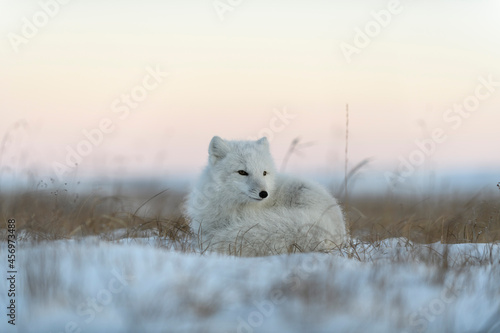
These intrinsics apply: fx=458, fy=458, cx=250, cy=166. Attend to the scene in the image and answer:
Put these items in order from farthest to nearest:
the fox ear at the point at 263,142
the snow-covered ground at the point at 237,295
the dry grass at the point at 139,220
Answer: the fox ear at the point at 263,142 → the dry grass at the point at 139,220 → the snow-covered ground at the point at 237,295

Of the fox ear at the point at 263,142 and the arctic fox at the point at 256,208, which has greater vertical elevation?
the fox ear at the point at 263,142

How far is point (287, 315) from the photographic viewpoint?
8.36 ft

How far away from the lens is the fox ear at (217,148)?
507 cm

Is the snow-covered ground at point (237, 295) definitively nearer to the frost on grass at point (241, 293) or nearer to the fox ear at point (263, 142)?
the frost on grass at point (241, 293)

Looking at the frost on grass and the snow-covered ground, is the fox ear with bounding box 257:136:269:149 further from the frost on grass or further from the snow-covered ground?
the snow-covered ground

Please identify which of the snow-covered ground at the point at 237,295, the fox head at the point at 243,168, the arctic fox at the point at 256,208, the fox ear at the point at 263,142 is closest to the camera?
the snow-covered ground at the point at 237,295

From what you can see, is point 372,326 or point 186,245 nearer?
point 372,326

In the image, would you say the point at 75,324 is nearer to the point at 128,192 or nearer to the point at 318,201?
the point at 318,201

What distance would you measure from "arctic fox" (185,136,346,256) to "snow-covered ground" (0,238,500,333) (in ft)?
3.05

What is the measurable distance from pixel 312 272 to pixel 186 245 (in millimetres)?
2079

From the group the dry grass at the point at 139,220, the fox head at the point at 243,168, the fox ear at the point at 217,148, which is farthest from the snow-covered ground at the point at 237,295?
the fox ear at the point at 217,148

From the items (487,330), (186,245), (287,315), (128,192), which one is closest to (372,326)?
(287,315)

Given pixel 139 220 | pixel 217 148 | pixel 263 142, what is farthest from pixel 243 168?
pixel 139 220

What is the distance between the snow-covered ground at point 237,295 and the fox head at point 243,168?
1417 mm
